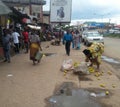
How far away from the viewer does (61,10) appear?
52188 mm

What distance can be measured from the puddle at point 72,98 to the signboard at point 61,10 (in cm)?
4170

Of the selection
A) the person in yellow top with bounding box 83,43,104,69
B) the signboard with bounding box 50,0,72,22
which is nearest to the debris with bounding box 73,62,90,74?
the person in yellow top with bounding box 83,43,104,69

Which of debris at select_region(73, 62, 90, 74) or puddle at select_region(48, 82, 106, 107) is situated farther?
debris at select_region(73, 62, 90, 74)

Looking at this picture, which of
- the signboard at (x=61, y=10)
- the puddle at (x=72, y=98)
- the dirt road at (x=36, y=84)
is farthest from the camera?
the signboard at (x=61, y=10)

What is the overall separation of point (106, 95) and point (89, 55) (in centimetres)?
550

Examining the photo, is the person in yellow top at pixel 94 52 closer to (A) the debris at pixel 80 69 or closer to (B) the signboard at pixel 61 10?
(A) the debris at pixel 80 69

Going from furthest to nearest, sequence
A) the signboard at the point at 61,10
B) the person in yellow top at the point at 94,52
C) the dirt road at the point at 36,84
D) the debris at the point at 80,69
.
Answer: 1. the signboard at the point at 61,10
2. the person in yellow top at the point at 94,52
3. the debris at the point at 80,69
4. the dirt road at the point at 36,84

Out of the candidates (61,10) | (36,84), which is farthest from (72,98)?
(61,10)

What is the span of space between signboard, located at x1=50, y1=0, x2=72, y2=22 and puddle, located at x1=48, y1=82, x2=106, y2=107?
1642 inches

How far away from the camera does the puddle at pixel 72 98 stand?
8.52 metres

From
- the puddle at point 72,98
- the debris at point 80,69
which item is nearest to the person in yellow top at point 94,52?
the debris at point 80,69

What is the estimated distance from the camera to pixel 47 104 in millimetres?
8547

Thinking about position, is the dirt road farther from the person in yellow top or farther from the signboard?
the signboard

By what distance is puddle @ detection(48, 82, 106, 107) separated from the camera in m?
8.52
